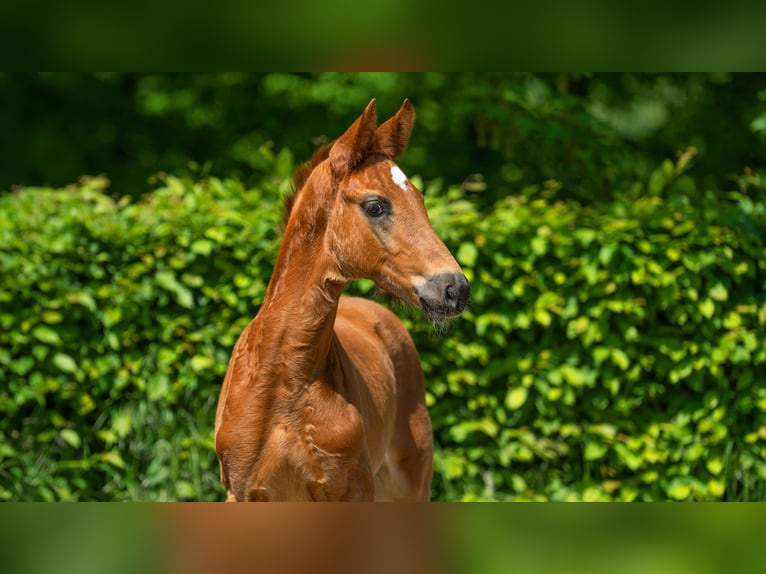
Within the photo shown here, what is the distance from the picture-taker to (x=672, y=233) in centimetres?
570

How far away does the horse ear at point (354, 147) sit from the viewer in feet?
9.99

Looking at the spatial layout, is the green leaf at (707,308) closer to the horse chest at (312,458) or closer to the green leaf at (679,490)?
the green leaf at (679,490)

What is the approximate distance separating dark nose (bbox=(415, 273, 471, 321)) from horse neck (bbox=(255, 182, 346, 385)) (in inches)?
17.0

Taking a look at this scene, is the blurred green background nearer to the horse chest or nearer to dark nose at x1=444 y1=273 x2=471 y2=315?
the horse chest

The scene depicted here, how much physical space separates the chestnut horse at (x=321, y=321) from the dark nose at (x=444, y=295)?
6 centimetres

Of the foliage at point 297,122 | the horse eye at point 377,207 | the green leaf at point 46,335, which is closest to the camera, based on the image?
the horse eye at point 377,207

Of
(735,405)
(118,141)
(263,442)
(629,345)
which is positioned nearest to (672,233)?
(629,345)

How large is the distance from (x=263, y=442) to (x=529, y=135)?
585 centimetres

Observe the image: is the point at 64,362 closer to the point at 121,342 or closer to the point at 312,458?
the point at 121,342

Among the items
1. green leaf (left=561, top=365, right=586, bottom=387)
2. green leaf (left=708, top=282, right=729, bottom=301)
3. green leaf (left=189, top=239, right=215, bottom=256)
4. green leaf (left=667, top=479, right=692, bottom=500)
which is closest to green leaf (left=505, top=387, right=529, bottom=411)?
green leaf (left=561, top=365, right=586, bottom=387)

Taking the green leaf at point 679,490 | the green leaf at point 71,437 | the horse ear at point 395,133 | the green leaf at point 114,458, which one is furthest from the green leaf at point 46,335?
the green leaf at point 679,490

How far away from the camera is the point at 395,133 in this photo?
314 centimetres

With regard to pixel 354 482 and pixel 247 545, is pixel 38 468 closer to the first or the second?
pixel 354 482

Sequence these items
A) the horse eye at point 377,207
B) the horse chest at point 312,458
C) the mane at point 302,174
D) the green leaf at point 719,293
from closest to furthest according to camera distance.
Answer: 1. the horse eye at point 377,207
2. the horse chest at point 312,458
3. the mane at point 302,174
4. the green leaf at point 719,293
